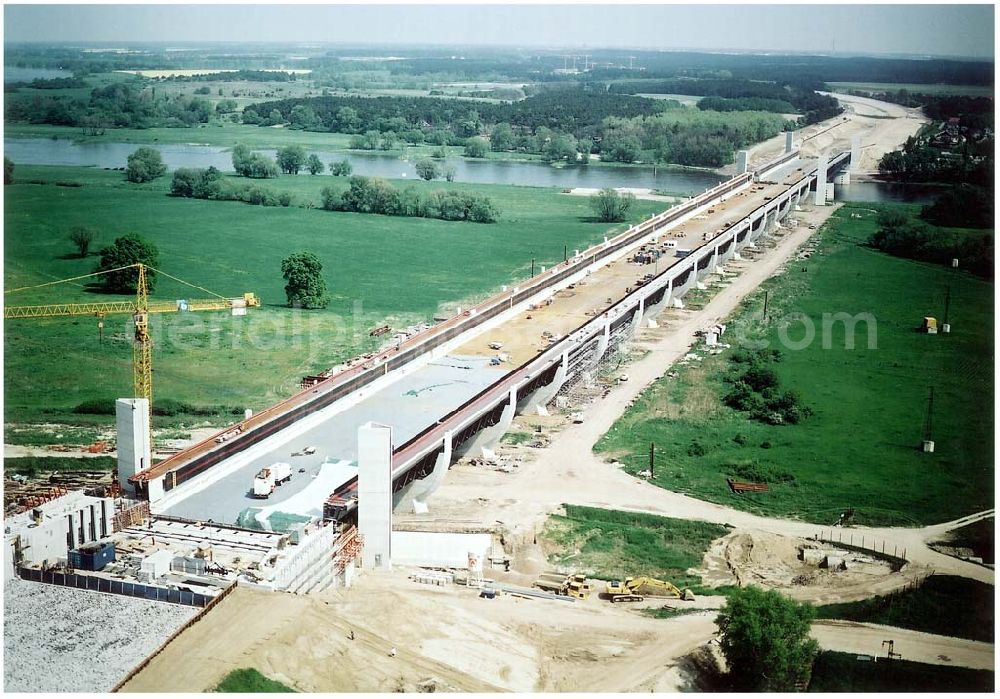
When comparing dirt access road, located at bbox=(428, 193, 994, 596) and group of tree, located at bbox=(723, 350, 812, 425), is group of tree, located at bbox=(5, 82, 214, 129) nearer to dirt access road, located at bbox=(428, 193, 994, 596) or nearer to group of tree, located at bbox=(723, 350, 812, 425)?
dirt access road, located at bbox=(428, 193, 994, 596)

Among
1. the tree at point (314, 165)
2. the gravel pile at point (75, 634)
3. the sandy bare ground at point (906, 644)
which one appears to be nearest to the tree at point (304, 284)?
the tree at point (314, 165)

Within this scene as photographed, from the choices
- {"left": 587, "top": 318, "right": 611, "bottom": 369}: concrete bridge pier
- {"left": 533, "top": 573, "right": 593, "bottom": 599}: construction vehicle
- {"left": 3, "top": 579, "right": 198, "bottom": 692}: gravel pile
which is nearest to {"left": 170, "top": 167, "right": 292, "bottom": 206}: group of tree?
{"left": 587, "top": 318, "right": 611, "bottom": 369}: concrete bridge pier

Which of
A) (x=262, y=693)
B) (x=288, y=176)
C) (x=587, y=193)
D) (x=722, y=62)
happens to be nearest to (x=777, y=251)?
(x=722, y=62)

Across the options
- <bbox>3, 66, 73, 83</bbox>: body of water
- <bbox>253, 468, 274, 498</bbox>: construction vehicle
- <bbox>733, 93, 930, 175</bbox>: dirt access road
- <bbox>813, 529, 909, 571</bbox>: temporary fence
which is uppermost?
<bbox>3, 66, 73, 83</bbox>: body of water

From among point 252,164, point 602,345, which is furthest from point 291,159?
point 602,345

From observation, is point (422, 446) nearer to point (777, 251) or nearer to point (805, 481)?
point (805, 481)

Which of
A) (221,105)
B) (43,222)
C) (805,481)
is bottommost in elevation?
(805,481)
